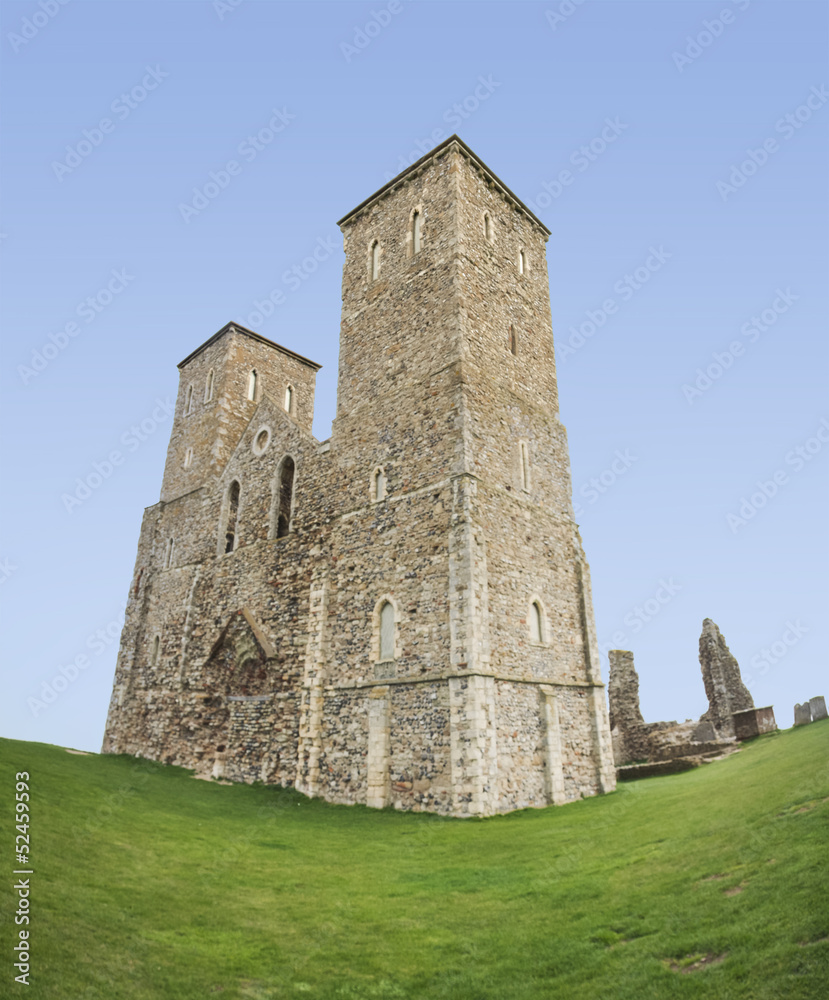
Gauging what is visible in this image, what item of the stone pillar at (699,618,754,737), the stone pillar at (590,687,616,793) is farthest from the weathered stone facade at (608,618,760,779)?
the stone pillar at (590,687,616,793)

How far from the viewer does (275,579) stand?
69.3 ft

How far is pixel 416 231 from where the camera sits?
2138cm

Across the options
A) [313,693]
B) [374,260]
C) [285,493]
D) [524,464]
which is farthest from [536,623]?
[374,260]

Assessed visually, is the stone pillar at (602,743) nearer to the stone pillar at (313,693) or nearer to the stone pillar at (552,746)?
the stone pillar at (552,746)

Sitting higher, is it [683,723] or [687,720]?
[687,720]

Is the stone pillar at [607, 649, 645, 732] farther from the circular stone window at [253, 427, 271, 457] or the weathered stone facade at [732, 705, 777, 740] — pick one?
the circular stone window at [253, 427, 271, 457]

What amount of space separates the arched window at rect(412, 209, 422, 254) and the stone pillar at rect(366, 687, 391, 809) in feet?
45.3

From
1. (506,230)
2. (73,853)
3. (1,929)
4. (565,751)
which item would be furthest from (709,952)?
(506,230)

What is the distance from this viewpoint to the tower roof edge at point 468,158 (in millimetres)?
20970

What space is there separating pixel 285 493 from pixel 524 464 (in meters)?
8.89

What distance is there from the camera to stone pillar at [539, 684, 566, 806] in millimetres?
15688

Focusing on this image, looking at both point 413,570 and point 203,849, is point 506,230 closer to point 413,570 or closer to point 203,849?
point 413,570

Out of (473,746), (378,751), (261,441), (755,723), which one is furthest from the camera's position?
(261,441)

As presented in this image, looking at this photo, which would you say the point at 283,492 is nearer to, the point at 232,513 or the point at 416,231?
the point at 232,513
